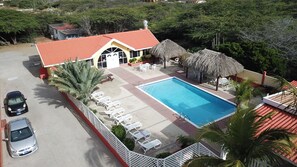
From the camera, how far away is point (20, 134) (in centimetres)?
1509

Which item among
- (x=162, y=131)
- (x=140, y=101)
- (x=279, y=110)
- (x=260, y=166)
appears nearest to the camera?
(x=260, y=166)

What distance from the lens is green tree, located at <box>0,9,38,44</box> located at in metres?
42.0

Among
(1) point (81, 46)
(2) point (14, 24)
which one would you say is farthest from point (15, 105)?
(2) point (14, 24)

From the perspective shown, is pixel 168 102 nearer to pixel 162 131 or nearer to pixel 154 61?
pixel 162 131

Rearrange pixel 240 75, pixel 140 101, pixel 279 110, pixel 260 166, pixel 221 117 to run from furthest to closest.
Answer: pixel 240 75, pixel 140 101, pixel 221 117, pixel 279 110, pixel 260 166

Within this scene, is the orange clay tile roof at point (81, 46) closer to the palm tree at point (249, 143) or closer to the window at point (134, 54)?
the window at point (134, 54)

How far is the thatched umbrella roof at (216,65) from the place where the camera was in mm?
21719

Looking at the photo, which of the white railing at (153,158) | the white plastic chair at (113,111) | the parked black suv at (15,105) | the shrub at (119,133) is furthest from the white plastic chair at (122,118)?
the parked black suv at (15,105)

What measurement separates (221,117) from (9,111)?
632 inches

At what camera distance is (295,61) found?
72.9 feet

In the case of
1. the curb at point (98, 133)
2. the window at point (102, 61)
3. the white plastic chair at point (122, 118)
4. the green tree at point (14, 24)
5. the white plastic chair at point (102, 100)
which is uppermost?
the green tree at point (14, 24)

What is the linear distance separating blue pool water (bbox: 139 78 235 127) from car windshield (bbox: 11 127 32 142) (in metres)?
10.5

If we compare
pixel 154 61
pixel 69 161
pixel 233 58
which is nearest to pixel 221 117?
pixel 233 58

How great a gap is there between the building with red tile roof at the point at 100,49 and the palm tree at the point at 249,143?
2151cm
